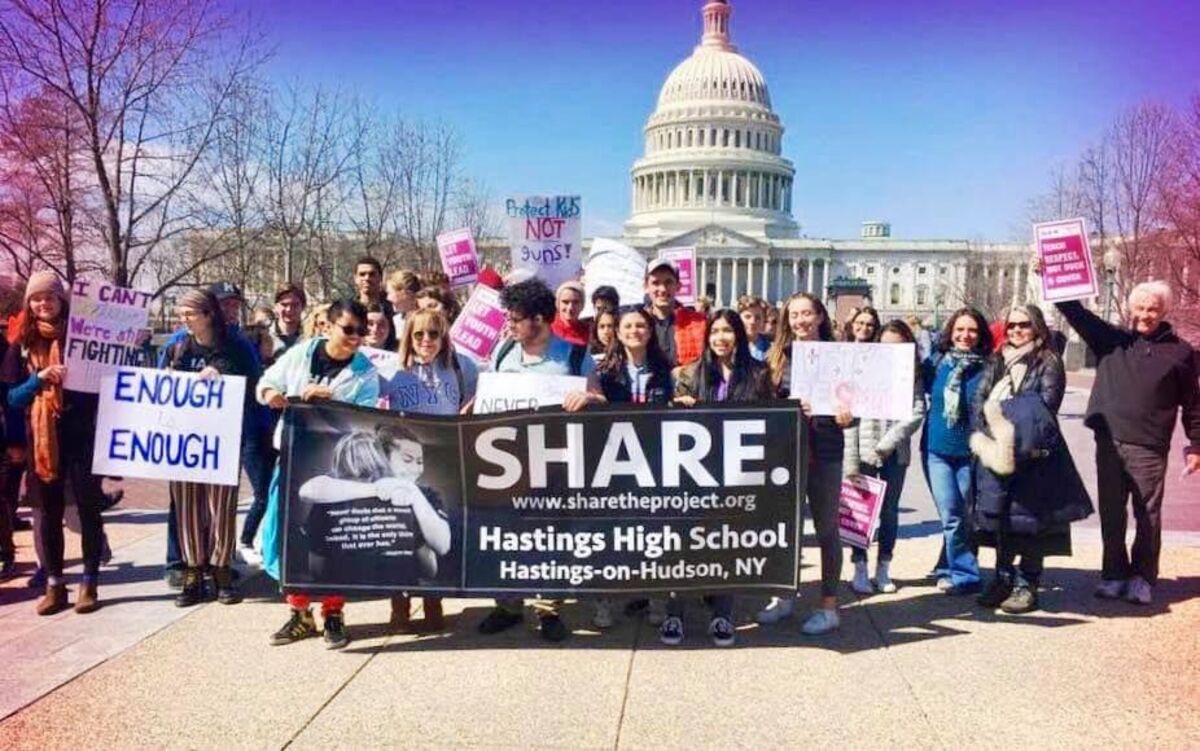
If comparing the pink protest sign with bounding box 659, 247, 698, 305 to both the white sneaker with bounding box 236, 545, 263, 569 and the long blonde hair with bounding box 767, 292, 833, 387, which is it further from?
the white sneaker with bounding box 236, 545, 263, 569

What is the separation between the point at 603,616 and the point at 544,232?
4866mm

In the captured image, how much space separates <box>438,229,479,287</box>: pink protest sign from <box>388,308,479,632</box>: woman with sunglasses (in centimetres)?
470

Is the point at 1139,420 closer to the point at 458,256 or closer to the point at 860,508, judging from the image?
the point at 860,508

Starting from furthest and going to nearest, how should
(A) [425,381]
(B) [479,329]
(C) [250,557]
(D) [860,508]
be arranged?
(B) [479,329]
(C) [250,557]
(D) [860,508]
(A) [425,381]

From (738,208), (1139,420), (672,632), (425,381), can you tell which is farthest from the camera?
(738,208)

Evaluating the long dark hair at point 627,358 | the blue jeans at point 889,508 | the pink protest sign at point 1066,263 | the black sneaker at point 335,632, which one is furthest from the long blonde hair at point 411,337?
the pink protest sign at point 1066,263

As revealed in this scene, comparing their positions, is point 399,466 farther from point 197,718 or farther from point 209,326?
point 209,326

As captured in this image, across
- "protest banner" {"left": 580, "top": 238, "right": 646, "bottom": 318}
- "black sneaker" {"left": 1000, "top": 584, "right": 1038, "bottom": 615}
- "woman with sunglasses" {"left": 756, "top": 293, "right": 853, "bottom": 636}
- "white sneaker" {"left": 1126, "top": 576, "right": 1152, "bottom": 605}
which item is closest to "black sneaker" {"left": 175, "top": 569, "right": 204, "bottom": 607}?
"woman with sunglasses" {"left": 756, "top": 293, "right": 853, "bottom": 636}

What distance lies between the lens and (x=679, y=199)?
346 ft

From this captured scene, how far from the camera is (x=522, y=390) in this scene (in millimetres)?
4656

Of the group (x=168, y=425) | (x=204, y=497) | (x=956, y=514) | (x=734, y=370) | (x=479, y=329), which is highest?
(x=479, y=329)

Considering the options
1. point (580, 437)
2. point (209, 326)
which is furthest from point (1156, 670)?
point (209, 326)

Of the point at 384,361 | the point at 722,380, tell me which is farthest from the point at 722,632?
the point at 384,361

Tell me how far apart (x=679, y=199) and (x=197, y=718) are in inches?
4140
